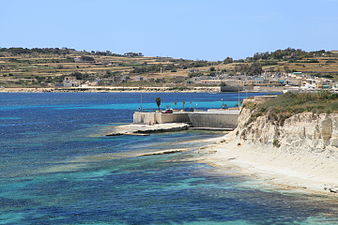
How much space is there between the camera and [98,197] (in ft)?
108

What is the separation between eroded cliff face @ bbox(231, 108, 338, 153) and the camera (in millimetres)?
37406

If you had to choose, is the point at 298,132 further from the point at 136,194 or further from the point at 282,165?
the point at 136,194

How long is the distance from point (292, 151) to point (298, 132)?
1414 mm

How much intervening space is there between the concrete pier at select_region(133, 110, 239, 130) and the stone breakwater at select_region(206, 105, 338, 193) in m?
20.4

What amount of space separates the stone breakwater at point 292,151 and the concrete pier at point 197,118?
20.4 metres

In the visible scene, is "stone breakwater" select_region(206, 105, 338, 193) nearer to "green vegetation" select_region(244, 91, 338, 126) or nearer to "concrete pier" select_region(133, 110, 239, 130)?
"green vegetation" select_region(244, 91, 338, 126)

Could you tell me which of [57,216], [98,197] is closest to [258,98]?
[98,197]

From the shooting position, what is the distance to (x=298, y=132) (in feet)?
132

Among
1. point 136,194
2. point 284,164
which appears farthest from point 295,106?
point 136,194

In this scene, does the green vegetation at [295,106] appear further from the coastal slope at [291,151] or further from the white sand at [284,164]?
the white sand at [284,164]

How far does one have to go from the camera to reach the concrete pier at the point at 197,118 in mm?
68938

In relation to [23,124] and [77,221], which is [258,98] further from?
[23,124]

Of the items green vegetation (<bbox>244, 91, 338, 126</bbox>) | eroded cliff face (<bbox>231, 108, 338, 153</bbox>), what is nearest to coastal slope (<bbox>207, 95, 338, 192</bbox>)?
eroded cliff face (<bbox>231, 108, 338, 153</bbox>)

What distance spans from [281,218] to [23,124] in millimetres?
67230
